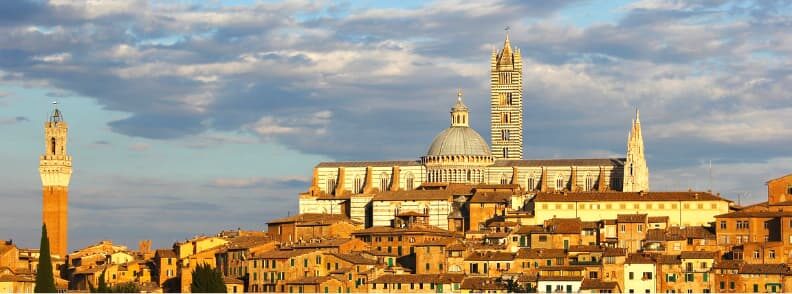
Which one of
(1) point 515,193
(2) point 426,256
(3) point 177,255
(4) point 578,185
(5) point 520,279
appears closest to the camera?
(5) point 520,279

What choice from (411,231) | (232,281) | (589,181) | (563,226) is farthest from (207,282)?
(589,181)

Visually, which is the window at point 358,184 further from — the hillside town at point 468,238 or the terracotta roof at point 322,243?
the terracotta roof at point 322,243

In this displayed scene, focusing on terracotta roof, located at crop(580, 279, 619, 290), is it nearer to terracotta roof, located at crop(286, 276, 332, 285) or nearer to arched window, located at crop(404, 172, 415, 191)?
terracotta roof, located at crop(286, 276, 332, 285)

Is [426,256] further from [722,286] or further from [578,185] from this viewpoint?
[578,185]

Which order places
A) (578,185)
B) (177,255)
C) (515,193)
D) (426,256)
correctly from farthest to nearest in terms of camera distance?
(578,185), (515,193), (177,255), (426,256)

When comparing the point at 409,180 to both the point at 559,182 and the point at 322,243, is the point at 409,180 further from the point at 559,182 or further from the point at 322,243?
the point at 322,243

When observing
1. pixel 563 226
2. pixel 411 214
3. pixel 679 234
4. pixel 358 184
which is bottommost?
pixel 679 234

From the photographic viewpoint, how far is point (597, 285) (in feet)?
243

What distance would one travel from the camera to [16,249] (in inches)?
3593

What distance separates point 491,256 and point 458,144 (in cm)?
2737

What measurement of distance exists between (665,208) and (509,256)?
11.4 m

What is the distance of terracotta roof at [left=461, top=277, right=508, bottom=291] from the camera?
247 feet

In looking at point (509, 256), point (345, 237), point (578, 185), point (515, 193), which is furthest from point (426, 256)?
point (578, 185)

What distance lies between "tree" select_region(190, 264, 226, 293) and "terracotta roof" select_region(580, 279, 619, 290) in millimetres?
13278
